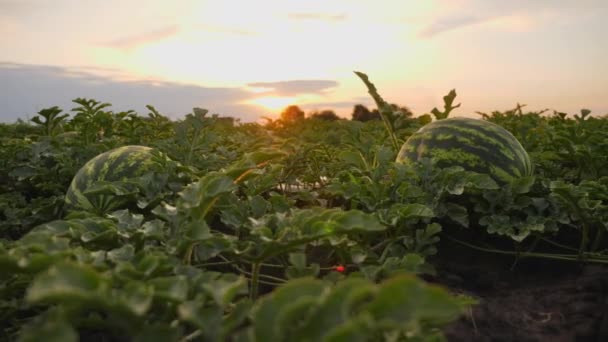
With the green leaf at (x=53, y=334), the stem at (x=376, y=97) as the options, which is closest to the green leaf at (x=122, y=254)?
the green leaf at (x=53, y=334)

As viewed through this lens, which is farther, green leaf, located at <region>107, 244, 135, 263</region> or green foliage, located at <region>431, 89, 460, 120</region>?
green foliage, located at <region>431, 89, 460, 120</region>

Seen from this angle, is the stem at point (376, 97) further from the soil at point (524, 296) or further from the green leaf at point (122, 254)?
the green leaf at point (122, 254)

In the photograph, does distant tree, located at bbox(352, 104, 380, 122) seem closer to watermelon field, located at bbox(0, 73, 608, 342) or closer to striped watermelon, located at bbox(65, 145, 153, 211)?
watermelon field, located at bbox(0, 73, 608, 342)

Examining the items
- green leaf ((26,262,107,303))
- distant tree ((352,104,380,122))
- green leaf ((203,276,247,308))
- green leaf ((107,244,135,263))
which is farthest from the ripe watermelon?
distant tree ((352,104,380,122))

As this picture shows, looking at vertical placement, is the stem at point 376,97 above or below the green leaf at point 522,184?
above

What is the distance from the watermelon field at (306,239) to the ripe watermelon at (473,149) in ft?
0.03

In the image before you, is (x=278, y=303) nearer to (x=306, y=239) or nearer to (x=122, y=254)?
(x=306, y=239)

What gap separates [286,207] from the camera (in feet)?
9.10

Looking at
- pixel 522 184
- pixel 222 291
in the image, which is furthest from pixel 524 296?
pixel 222 291

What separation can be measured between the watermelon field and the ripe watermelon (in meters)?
0.01

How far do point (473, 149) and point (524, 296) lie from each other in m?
1.13

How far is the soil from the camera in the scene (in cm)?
233

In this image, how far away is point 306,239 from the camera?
191 centimetres

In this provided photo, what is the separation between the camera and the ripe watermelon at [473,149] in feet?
11.6
